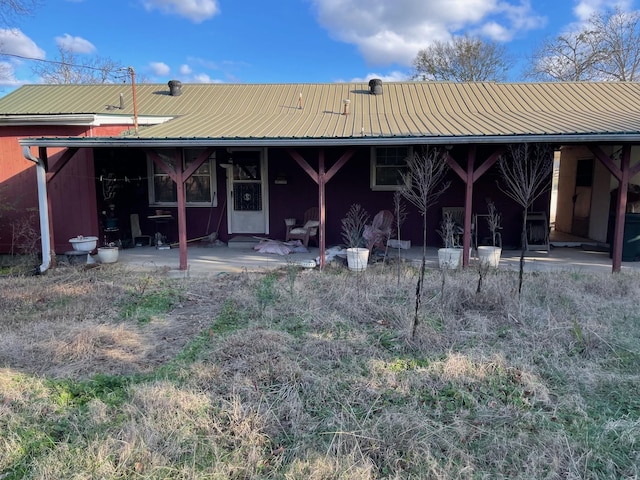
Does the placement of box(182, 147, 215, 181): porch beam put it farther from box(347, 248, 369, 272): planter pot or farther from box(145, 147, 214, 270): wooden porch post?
box(347, 248, 369, 272): planter pot

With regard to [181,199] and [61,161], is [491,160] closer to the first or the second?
[181,199]

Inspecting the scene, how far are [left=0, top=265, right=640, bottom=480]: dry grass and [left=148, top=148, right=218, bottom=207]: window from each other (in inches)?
163

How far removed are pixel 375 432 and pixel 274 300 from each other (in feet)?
9.02

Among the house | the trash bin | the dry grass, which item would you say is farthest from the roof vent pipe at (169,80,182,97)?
the trash bin

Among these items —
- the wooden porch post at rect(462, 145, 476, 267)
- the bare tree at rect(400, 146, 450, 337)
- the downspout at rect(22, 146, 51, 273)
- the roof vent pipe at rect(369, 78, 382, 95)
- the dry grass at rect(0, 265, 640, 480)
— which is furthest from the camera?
the roof vent pipe at rect(369, 78, 382, 95)

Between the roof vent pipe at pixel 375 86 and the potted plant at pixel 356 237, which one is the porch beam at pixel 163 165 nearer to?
the potted plant at pixel 356 237

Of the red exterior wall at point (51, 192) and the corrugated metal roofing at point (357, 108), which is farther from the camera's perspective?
the red exterior wall at point (51, 192)

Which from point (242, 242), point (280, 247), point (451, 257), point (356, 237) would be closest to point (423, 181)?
point (451, 257)

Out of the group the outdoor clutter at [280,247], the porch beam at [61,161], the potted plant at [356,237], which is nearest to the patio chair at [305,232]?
the outdoor clutter at [280,247]

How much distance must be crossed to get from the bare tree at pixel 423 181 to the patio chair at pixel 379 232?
56 cm

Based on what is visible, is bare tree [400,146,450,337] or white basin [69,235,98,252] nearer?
bare tree [400,146,450,337]

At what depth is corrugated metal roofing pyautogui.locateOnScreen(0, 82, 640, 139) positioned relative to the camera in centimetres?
659

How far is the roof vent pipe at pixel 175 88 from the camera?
1005 centimetres

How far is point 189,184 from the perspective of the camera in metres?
9.09
